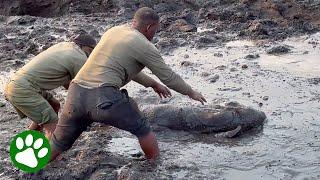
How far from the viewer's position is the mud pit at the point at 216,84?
5.75 m

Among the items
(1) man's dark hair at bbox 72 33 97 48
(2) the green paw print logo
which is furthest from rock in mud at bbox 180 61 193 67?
(2) the green paw print logo

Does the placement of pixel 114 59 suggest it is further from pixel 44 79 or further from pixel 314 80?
pixel 314 80

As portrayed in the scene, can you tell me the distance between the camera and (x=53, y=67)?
5.74 metres

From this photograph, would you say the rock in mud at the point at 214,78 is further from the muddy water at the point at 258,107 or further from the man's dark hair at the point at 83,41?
the man's dark hair at the point at 83,41

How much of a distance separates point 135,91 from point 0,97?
1934 mm

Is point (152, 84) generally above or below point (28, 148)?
below

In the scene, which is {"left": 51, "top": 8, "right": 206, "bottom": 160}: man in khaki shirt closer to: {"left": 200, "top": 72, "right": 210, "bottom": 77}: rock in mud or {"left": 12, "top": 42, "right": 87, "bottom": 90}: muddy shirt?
{"left": 12, "top": 42, "right": 87, "bottom": 90}: muddy shirt

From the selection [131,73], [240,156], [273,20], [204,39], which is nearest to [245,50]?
[204,39]

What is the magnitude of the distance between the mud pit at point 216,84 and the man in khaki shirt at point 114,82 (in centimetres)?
50

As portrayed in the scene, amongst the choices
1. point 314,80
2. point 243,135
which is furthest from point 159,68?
point 314,80

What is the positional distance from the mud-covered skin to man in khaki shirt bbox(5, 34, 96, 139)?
141cm

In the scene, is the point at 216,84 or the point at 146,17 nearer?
the point at 146,17

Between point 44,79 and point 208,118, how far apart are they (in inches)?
78.3

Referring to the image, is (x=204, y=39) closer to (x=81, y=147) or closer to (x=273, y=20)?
(x=273, y=20)
